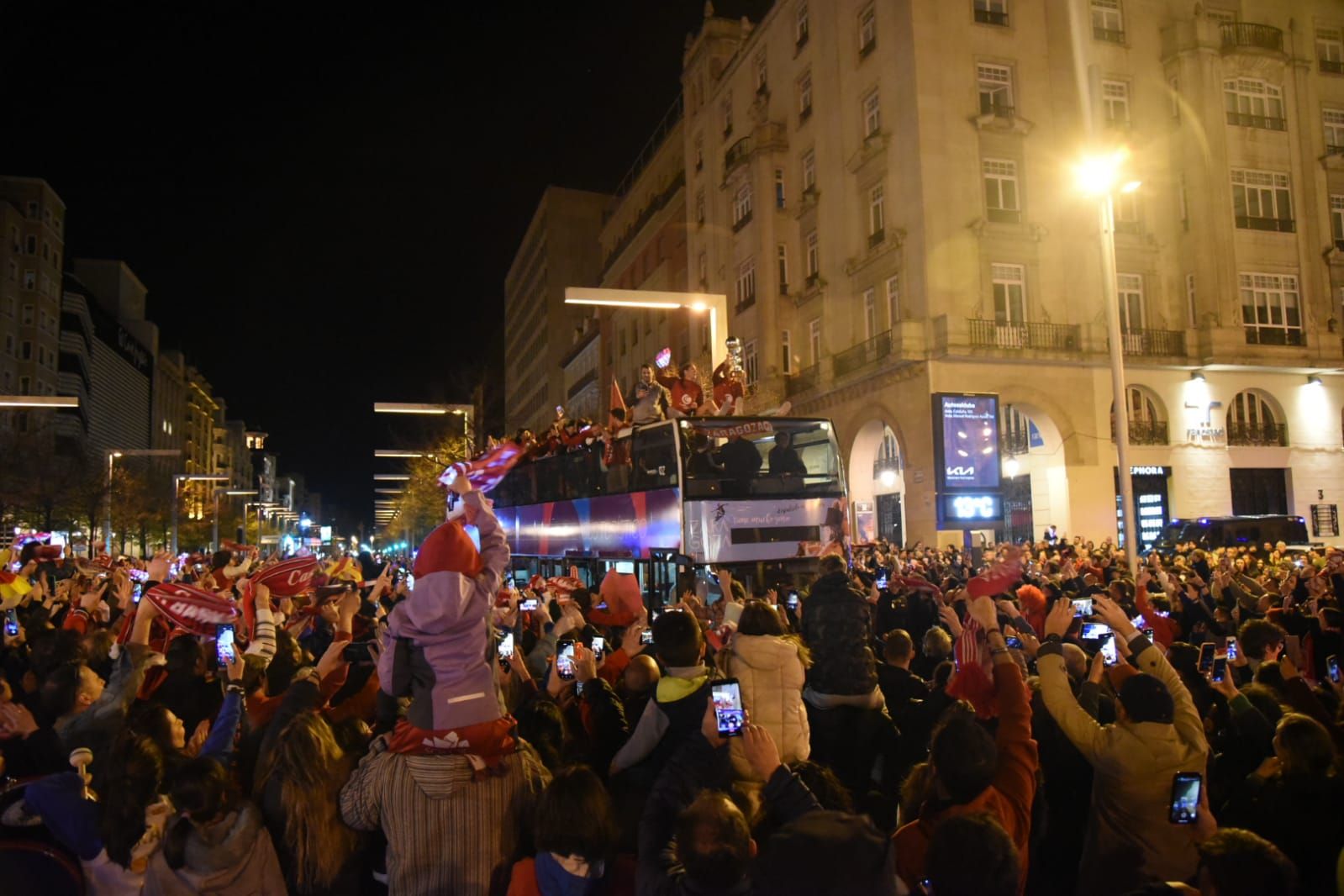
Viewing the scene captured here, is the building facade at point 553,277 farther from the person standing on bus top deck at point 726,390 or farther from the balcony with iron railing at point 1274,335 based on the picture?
the person standing on bus top deck at point 726,390

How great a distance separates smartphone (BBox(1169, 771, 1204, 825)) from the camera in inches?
153

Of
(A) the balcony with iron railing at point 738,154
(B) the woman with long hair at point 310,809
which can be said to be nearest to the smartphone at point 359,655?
(B) the woman with long hair at point 310,809

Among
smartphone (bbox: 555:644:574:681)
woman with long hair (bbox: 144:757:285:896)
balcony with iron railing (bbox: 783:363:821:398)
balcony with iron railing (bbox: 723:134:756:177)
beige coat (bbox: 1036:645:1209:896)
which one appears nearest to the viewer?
woman with long hair (bbox: 144:757:285:896)

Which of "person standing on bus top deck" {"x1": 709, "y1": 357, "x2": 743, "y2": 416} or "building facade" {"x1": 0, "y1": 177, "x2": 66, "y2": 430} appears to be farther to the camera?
"building facade" {"x1": 0, "y1": 177, "x2": 66, "y2": 430}

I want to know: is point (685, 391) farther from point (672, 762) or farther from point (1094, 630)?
point (672, 762)

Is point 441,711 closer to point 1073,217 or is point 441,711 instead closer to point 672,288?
point 1073,217

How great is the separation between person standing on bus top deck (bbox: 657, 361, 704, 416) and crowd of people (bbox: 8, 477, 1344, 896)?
10119mm

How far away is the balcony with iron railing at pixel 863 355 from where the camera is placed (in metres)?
31.2

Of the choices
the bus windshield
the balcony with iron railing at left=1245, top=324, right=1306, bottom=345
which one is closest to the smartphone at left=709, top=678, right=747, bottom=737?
the bus windshield

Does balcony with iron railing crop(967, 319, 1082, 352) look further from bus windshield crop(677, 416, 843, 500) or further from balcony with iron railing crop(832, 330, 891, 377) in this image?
bus windshield crop(677, 416, 843, 500)

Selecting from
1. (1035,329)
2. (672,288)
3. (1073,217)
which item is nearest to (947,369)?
(1035,329)

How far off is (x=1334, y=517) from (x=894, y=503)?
14.3 metres

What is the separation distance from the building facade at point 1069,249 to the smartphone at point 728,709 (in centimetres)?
2572

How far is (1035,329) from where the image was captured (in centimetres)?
3058
